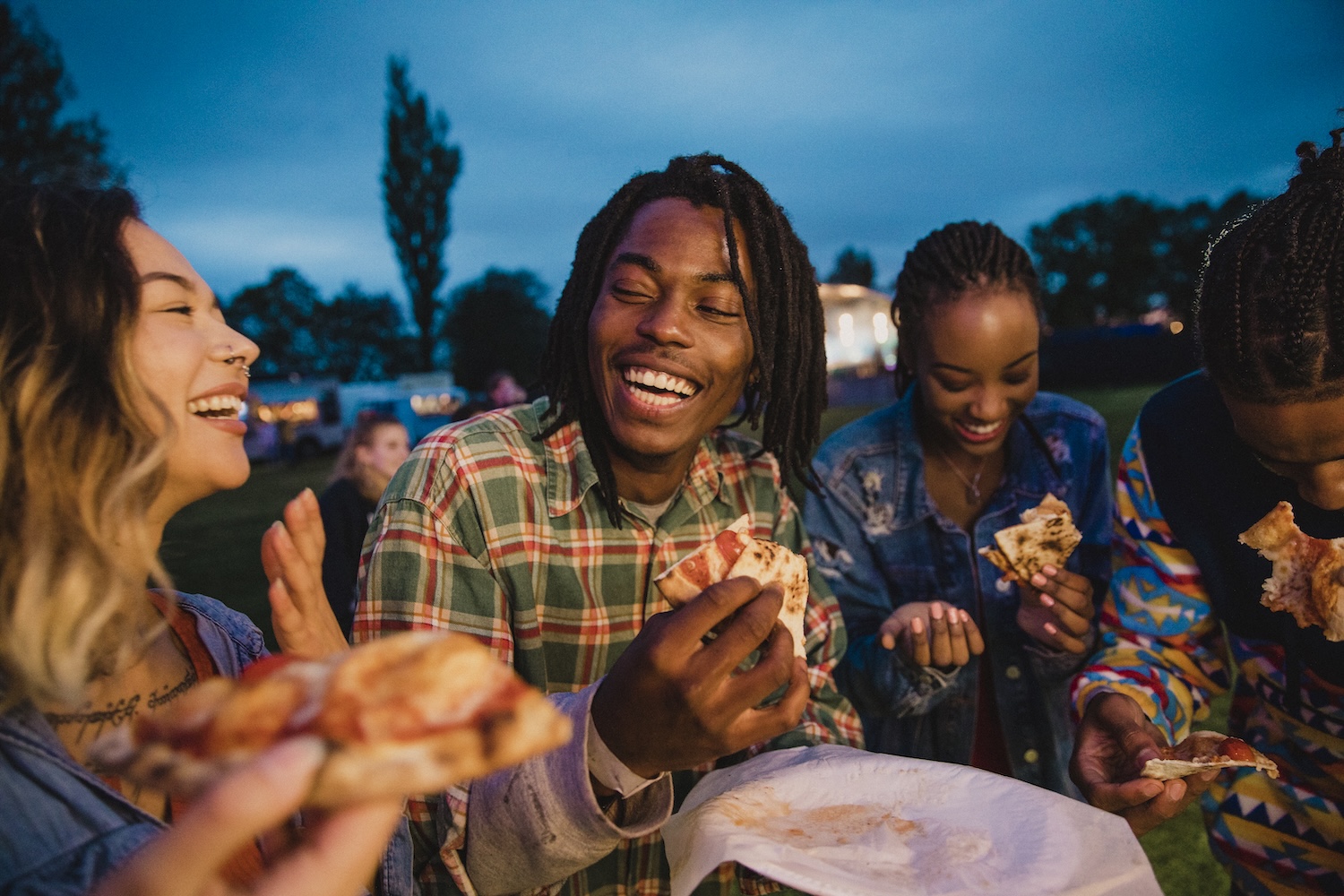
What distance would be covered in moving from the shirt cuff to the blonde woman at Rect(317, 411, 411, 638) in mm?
3603

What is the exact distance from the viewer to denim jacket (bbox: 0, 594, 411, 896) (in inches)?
38.5

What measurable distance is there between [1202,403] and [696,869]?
76.4 inches

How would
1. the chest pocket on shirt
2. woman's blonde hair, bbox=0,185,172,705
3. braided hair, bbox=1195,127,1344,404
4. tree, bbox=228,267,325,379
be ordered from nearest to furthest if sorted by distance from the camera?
woman's blonde hair, bbox=0,185,172,705, braided hair, bbox=1195,127,1344,404, the chest pocket on shirt, tree, bbox=228,267,325,379

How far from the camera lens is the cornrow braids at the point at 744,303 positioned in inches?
88.1

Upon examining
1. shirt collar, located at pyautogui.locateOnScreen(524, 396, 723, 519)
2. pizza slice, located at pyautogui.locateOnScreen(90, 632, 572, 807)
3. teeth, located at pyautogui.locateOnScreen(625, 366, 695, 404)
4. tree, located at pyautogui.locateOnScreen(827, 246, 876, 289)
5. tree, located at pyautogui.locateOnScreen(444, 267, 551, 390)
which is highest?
tree, located at pyautogui.locateOnScreen(827, 246, 876, 289)

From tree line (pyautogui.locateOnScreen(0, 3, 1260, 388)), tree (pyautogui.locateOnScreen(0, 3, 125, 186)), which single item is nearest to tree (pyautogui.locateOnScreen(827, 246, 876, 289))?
tree line (pyautogui.locateOnScreen(0, 3, 1260, 388))

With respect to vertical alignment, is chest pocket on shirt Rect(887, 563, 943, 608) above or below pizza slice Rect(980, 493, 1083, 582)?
below

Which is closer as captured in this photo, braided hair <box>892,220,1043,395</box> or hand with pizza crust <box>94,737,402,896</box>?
hand with pizza crust <box>94,737,402,896</box>

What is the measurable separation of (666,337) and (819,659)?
45.9 inches

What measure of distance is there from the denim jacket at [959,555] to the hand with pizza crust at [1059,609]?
0.21 metres

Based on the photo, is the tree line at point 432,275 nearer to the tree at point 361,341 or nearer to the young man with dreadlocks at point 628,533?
the tree at point 361,341

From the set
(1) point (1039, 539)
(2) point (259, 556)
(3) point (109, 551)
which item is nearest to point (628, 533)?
(3) point (109, 551)

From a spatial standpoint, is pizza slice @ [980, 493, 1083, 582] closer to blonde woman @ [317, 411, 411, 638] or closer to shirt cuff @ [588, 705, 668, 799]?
shirt cuff @ [588, 705, 668, 799]

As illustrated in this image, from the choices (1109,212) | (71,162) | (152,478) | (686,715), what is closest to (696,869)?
(686,715)
